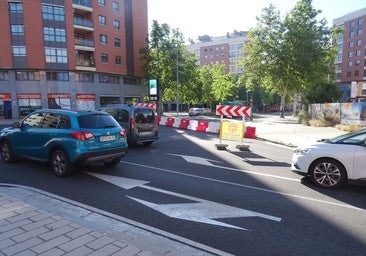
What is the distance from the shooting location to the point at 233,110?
43.2 feet

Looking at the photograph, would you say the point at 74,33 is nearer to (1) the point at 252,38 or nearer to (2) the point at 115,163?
(1) the point at 252,38

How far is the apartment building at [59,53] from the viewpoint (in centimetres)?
3912

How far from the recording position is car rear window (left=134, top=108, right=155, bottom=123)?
11961 mm

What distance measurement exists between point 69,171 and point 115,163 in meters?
1.62

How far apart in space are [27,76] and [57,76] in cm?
384

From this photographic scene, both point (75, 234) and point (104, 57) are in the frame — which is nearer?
point (75, 234)

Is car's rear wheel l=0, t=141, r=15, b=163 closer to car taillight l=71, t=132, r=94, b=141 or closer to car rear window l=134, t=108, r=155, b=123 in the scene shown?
car taillight l=71, t=132, r=94, b=141

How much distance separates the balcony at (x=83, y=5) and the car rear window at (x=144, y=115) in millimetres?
36805

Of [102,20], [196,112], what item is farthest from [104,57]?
[196,112]

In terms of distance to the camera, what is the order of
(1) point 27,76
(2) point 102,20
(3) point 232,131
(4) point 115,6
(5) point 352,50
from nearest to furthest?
(3) point 232,131 < (1) point 27,76 < (2) point 102,20 < (4) point 115,6 < (5) point 352,50

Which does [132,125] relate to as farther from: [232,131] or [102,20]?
[102,20]

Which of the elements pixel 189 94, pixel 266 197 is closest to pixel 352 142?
pixel 266 197

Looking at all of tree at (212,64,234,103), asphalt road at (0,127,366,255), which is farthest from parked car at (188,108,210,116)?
asphalt road at (0,127,366,255)

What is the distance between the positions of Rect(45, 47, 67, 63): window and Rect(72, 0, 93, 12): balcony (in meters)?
6.82
